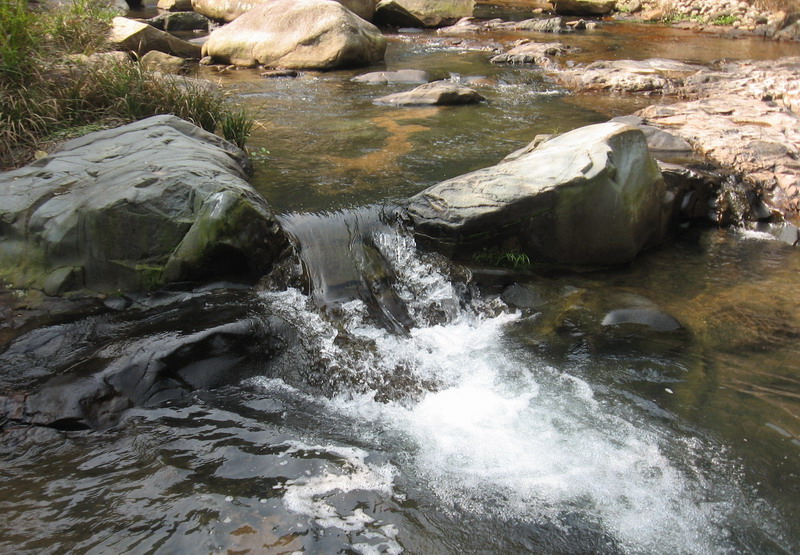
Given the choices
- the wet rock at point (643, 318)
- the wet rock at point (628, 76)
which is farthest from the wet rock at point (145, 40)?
the wet rock at point (643, 318)

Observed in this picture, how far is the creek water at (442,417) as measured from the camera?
2941mm

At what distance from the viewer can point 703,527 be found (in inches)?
119

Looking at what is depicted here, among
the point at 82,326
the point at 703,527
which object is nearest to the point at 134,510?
the point at 82,326

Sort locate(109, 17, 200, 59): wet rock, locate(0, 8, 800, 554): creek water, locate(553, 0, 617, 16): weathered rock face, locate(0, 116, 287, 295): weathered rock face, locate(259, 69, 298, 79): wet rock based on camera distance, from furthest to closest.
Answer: locate(553, 0, 617, 16): weathered rock face
locate(259, 69, 298, 79): wet rock
locate(109, 17, 200, 59): wet rock
locate(0, 116, 287, 295): weathered rock face
locate(0, 8, 800, 554): creek water

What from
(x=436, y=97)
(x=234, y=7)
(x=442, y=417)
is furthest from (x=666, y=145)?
(x=234, y=7)

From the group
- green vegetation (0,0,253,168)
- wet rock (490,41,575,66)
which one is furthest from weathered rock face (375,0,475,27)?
green vegetation (0,0,253,168)

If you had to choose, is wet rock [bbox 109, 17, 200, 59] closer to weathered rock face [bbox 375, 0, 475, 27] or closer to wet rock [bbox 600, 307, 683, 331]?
weathered rock face [bbox 375, 0, 475, 27]

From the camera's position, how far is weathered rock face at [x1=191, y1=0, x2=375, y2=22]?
1717 centimetres

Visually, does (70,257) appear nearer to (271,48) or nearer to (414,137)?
(414,137)

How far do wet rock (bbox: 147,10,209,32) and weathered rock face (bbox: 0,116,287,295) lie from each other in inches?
518

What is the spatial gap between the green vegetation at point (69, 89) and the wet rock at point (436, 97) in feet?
10.2

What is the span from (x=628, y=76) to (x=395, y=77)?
4.18 metres

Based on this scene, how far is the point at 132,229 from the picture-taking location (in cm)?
465

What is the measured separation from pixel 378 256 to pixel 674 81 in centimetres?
807
